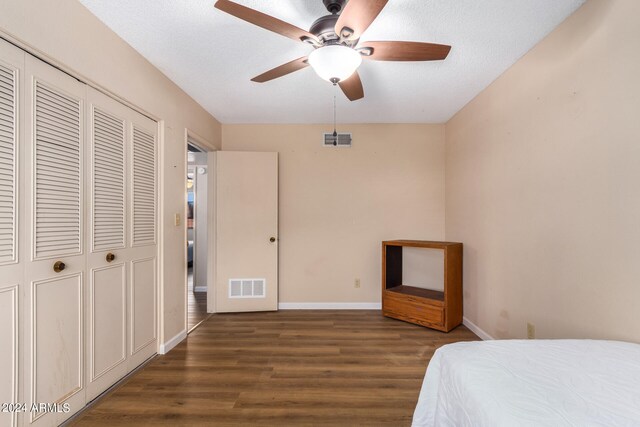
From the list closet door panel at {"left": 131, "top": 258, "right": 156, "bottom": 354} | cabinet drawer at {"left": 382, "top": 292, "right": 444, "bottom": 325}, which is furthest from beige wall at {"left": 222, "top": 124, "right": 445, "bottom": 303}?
closet door panel at {"left": 131, "top": 258, "right": 156, "bottom": 354}

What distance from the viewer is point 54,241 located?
4.82ft

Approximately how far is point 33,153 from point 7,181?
187 millimetres

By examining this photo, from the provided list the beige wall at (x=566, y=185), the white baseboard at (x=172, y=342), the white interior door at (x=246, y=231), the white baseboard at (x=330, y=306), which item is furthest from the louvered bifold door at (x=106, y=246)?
the beige wall at (x=566, y=185)

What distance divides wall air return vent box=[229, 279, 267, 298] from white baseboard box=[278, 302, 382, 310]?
338 millimetres

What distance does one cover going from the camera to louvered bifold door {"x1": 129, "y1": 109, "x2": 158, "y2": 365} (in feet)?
6.74

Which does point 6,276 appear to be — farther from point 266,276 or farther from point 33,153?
point 266,276

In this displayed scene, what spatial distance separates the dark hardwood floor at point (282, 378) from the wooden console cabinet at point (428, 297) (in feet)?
0.42

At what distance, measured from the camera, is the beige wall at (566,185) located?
134cm

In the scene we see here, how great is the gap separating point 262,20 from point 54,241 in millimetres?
1611

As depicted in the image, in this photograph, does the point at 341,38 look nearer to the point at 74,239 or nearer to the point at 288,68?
the point at 288,68

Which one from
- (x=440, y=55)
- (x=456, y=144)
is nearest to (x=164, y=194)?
(x=440, y=55)

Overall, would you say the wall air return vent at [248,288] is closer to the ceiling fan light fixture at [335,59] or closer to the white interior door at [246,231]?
the white interior door at [246,231]

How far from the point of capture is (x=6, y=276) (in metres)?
1.24

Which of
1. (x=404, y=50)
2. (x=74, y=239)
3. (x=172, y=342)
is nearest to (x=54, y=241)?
(x=74, y=239)
